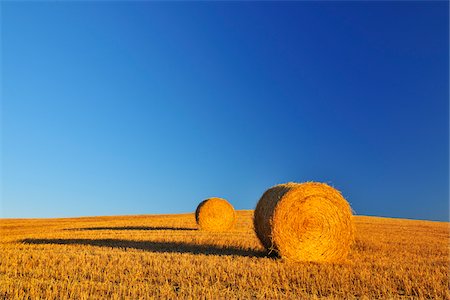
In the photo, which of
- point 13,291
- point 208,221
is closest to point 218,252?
point 13,291

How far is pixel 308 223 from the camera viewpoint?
1113 centimetres

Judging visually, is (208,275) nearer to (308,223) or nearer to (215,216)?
(308,223)

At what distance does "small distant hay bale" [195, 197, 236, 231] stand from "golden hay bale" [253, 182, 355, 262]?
31.8ft

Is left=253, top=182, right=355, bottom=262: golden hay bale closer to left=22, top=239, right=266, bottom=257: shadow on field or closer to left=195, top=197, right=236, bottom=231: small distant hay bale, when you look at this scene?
left=22, top=239, right=266, bottom=257: shadow on field

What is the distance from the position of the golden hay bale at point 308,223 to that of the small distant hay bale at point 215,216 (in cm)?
971

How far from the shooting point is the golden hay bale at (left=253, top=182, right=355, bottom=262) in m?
10.9

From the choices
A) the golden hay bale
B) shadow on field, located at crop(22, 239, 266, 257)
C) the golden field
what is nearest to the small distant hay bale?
shadow on field, located at crop(22, 239, 266, 257)

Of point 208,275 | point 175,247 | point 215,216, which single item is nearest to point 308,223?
point 208,275

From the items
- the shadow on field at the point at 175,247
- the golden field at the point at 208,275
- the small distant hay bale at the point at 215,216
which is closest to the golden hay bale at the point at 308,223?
the golden field at the point at 208,275

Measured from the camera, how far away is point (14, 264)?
960 cm

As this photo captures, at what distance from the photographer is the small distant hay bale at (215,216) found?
2102 cm

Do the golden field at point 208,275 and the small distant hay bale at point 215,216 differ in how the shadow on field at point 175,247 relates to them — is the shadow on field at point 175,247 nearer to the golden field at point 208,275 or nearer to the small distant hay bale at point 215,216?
the golden field at point 208,275

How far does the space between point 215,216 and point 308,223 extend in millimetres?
10373

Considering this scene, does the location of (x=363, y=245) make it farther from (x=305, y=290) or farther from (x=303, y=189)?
(x=305, y=290)
